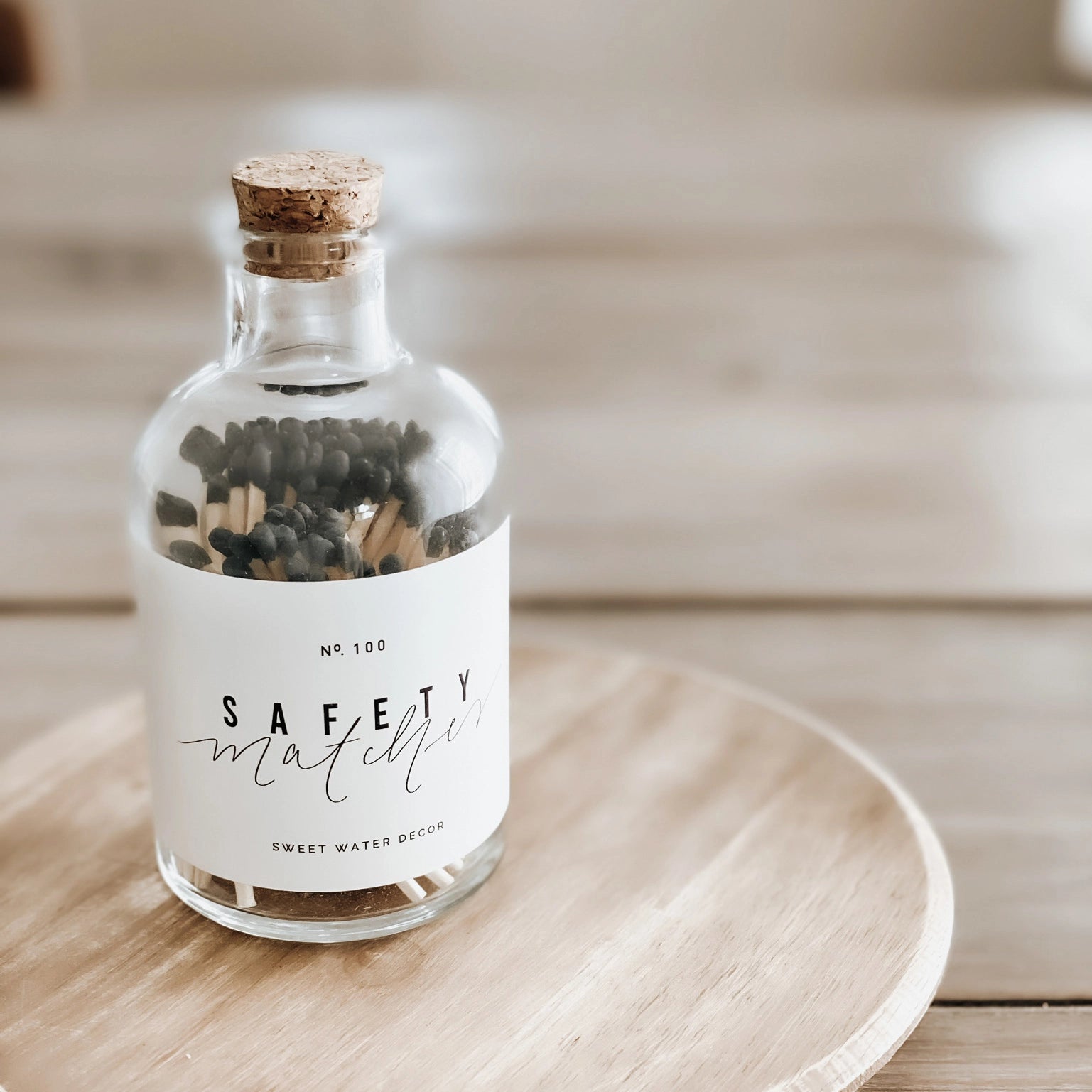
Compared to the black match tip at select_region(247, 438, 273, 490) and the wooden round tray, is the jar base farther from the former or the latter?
the black match tip at select_region(247, 438, 273, 490)

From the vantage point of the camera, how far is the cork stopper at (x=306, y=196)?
1.38 ft

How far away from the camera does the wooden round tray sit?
17.0 inches

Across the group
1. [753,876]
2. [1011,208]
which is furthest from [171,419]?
[1011,208]

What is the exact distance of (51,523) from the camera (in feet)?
2.93

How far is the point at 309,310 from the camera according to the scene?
46 cm

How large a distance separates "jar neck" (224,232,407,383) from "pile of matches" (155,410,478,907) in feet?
0.05

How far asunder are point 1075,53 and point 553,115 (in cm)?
110

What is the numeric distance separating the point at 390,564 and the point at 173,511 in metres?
0.08

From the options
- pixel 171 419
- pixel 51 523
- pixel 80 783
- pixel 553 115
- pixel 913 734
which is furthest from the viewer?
pixel 553 115

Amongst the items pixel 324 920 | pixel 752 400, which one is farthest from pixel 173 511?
pixel 752 400

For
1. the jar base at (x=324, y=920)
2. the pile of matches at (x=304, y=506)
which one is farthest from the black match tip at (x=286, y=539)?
the jar base at (x=324, y=920)

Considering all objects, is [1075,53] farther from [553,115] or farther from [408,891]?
[408,891]

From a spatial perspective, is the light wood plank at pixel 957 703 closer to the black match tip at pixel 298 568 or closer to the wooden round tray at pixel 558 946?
the wooden round tray at pixel 558 946

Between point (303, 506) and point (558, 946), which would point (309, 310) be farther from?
point (558, 946)
